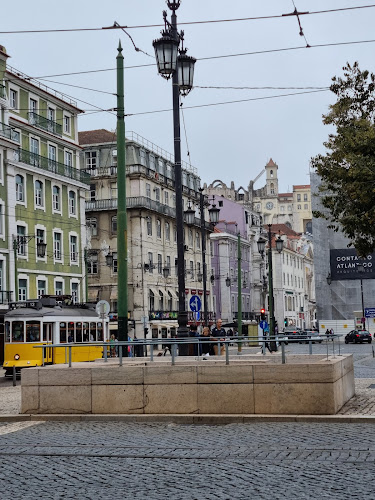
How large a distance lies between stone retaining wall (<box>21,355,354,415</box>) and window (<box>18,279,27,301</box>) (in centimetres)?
3321

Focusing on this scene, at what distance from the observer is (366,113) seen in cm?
2173

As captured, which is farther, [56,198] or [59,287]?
[56,198]

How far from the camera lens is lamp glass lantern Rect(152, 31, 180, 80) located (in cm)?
1809

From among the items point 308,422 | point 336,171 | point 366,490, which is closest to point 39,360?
point 336,171

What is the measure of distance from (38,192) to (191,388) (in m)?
38.3

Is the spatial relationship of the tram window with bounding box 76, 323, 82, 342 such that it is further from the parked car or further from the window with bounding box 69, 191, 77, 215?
the parked car

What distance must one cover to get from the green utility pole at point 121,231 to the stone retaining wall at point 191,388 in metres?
2.30

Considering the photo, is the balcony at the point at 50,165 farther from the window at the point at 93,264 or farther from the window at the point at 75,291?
the window at the point at 93,264

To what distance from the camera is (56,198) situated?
53719mm

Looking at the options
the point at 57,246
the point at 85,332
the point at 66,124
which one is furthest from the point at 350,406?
the point at 66,124

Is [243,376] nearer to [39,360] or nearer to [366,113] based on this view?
[366,113]

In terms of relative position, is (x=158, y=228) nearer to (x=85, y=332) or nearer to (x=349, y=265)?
(x=349, y=265)

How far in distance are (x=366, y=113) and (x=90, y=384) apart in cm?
1070

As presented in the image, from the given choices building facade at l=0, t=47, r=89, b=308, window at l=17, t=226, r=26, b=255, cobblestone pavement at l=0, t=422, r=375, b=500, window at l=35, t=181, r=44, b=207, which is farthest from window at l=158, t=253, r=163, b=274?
cobblestone pavement at l=0, t=422, r=375, b=500
